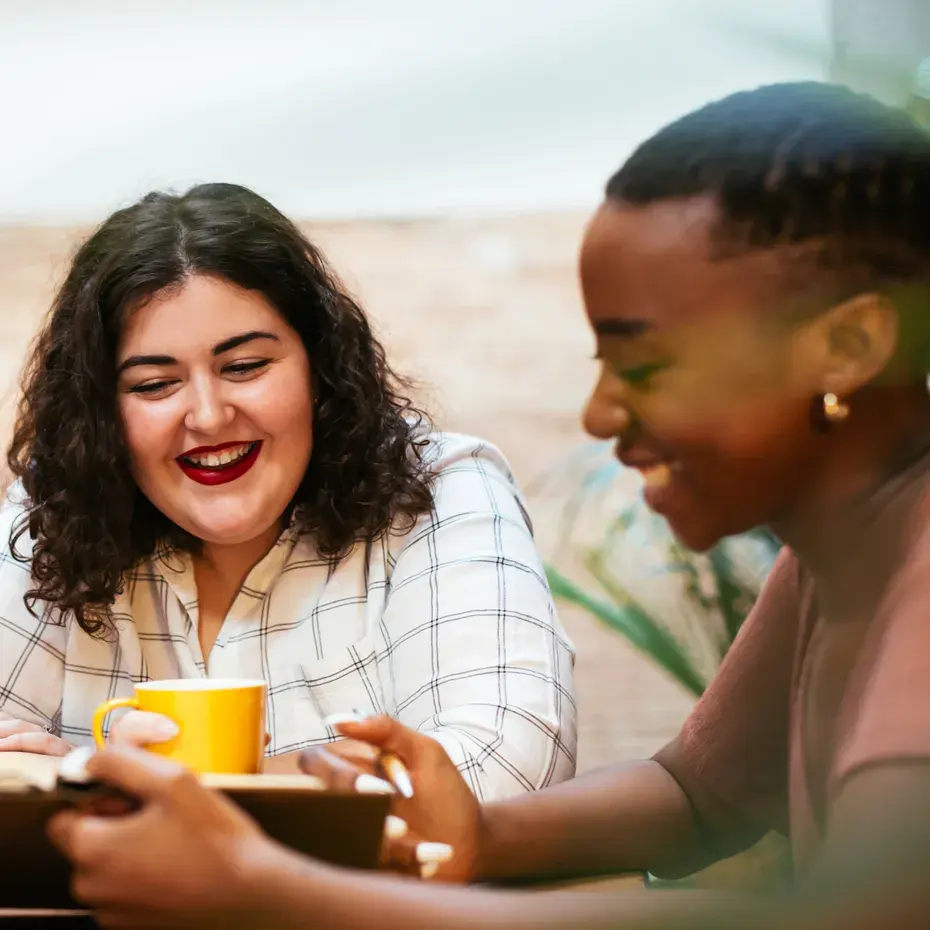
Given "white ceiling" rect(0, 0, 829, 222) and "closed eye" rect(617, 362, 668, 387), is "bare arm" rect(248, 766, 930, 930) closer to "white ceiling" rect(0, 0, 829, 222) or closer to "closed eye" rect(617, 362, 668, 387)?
"closed eye" rect(617, 362, 668, 387)

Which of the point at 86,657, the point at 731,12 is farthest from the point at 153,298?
the point at 731,12

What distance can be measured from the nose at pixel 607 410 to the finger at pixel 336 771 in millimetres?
181

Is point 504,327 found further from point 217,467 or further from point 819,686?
point 217,467

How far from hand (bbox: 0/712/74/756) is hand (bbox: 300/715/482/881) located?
1.31 ft

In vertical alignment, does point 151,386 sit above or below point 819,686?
above

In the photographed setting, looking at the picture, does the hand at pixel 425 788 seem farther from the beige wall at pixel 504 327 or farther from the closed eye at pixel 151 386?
the closed eye at pixel 151 386

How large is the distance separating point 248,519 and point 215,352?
0.16m

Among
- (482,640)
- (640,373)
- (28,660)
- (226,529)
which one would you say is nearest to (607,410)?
(640,373)

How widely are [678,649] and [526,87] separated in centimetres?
35

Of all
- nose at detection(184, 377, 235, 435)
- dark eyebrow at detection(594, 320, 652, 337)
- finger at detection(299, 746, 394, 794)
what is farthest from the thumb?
nose at detection(184, 377, 235, 435)

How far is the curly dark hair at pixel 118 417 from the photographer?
3.31ft

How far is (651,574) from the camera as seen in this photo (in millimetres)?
661

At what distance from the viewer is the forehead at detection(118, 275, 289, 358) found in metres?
0.96

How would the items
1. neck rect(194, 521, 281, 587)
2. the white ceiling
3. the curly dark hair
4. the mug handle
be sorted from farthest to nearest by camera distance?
neck rect(194, 521, 281, 587)
the curly dark hair
the mug handle
the white ceiling
